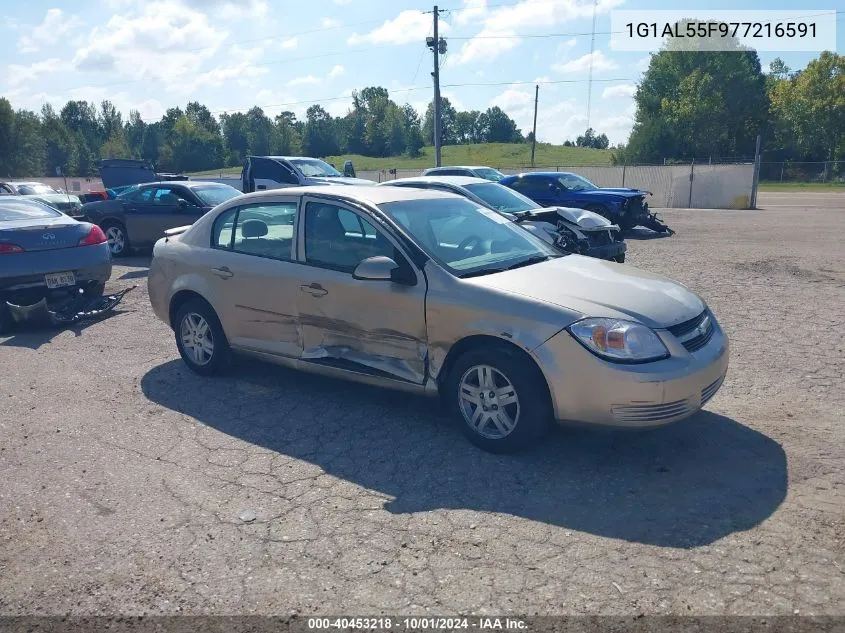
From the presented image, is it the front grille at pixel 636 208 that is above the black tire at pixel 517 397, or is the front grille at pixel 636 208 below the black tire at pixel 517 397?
above

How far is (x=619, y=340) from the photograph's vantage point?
163 inches

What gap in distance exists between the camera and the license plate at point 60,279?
824cm

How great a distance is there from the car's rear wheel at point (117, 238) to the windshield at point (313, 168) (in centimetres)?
517

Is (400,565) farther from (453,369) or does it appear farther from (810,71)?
(810,71)

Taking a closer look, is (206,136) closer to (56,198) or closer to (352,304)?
(56,198)

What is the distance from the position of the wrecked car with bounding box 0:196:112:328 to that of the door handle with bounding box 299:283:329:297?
437cm

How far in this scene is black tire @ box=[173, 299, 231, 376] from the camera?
6.09m

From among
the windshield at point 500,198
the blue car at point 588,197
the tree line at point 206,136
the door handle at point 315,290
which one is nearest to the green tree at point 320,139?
the tree line at point 206,136

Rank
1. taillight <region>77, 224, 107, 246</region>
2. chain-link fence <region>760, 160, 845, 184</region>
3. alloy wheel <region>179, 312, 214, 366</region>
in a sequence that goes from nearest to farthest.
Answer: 1. alloy wheel <region>179, 312, 214, 366</region>
2. taillight <region>77, 224, 107, 246</region>
3. chain-link fence <region>760, 160, 845, 184</region>

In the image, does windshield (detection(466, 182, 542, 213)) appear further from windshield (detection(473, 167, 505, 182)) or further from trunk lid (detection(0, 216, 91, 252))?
windshield (detection(473, 167, 505, 182))

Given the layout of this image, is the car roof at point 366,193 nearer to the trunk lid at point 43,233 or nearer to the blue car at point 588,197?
the trunk lid at point 43,233

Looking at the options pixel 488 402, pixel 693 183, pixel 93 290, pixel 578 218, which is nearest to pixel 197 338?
pixel 488 402

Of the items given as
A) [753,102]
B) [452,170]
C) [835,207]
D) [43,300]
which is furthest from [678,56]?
[43,300]

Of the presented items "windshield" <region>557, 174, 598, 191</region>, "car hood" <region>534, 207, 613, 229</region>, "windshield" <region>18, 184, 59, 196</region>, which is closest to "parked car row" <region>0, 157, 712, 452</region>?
"car hood" <region>534, 207, 613, 229</region>
